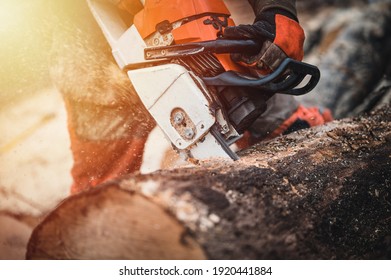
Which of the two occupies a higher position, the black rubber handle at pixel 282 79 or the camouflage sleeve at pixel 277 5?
the camouflage sleeve at pixel 277 5

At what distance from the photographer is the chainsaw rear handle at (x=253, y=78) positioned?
1.09 m

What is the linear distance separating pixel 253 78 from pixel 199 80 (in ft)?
0.63

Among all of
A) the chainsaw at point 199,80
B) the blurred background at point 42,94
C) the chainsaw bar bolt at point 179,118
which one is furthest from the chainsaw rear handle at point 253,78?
the blurred background at point 42,94

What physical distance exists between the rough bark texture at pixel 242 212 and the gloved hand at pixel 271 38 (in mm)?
323

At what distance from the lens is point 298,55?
1.21 meters

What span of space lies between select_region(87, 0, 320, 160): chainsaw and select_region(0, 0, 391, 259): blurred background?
0.58m

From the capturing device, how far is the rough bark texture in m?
0.75

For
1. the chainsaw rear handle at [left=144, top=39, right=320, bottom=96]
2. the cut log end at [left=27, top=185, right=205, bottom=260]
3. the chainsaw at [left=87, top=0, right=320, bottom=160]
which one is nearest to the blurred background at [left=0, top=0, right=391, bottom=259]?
the chainsaw at [left=87, top=0, right=320, bottom=160]

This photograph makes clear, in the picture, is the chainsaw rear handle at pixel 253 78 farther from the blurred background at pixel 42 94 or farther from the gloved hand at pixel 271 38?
the blurred background at pixel 42 94

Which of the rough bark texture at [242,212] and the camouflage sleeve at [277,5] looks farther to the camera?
the camouflage sleeve at [277,5]

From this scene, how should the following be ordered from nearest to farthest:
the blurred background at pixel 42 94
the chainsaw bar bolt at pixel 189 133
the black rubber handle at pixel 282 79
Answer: the black rubber handle at pixel 282 79
the chainsaw bar bolt at pixel 189 133
the blurred background at pixel 42 94
